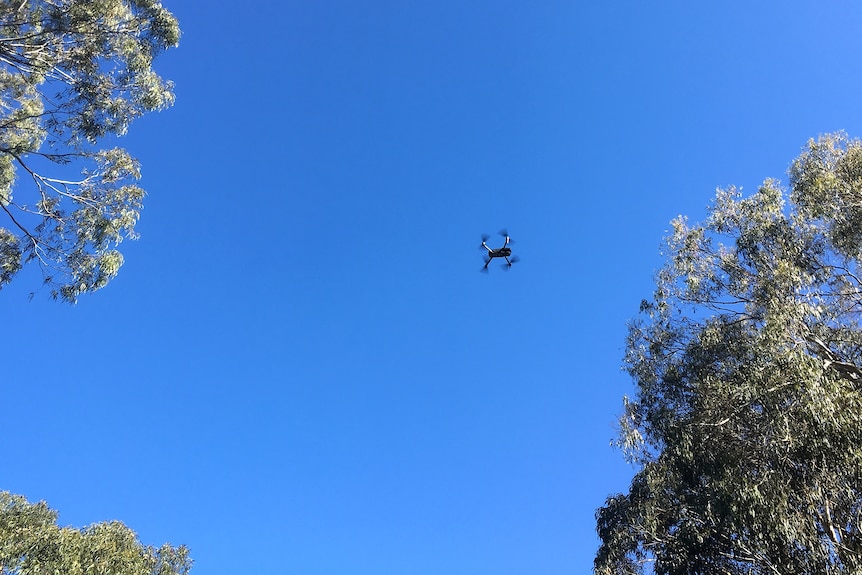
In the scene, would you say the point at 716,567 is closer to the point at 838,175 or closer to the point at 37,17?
the point at 838,175

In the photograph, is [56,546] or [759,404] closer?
[759,404]

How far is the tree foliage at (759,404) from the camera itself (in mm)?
9031

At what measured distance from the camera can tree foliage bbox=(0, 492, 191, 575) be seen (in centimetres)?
1625

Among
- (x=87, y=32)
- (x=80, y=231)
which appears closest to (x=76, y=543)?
(x=80, y=231)

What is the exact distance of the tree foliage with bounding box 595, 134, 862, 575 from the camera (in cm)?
903

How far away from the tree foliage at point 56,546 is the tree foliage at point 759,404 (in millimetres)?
14727

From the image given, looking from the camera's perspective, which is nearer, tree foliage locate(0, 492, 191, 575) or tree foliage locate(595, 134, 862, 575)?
tree foliage locate(595, 134, 862, 575)

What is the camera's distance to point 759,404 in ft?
33.8

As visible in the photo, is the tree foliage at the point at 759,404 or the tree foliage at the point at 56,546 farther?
the tree foliage at the point at 56,546

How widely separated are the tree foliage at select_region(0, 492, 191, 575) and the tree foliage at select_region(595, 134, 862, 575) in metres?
14.7

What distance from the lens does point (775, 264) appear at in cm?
1215

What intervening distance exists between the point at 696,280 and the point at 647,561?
6.60 metres

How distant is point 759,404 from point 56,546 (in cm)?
1943

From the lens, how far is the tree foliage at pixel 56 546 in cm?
1625
